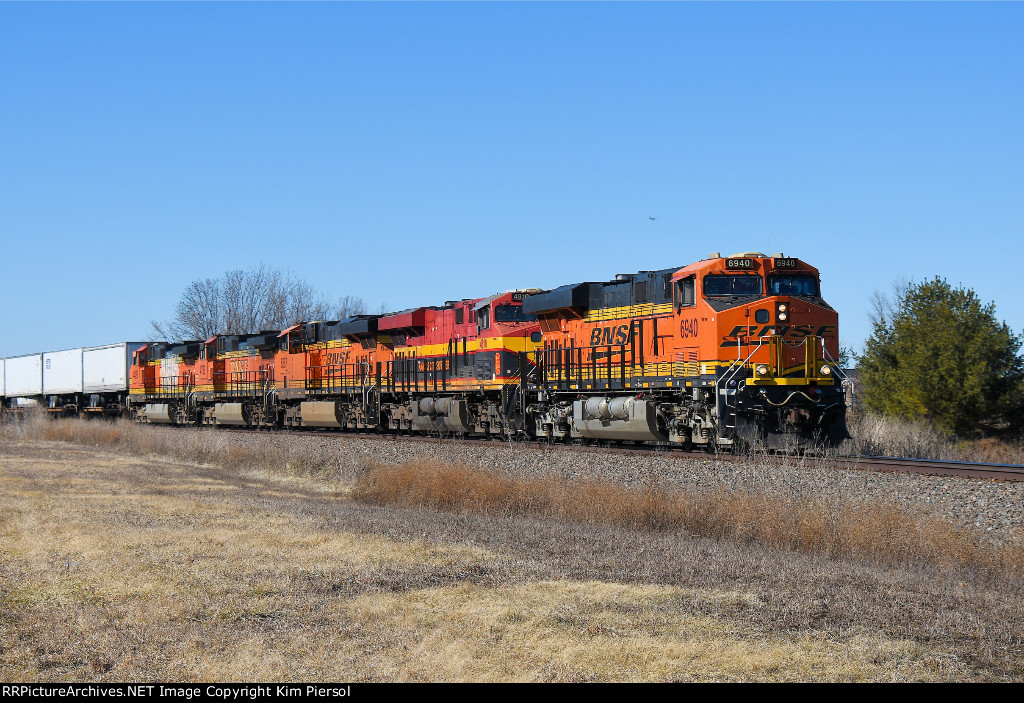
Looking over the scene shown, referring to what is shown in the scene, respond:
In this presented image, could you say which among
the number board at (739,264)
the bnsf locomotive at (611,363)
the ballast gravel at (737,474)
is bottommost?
the ballast gravel at (737,474)

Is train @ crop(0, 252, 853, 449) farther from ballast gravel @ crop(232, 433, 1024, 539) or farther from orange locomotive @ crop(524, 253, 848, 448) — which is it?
ballast gravel @ crop(232, 433, 1024, 539)

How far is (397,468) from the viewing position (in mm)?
17094

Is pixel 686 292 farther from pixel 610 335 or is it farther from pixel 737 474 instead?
pixel 737 474

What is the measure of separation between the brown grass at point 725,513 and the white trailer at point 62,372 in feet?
126

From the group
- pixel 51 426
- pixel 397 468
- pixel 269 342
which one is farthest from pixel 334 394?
pixel 397 468

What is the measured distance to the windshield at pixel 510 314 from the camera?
2469 cm

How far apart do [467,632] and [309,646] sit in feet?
3.56

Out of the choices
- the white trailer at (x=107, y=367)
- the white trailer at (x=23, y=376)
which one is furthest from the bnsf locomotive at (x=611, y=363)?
the white trailer at (x=23, y=376)

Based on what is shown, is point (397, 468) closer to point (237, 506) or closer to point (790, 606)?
point (237, 506)

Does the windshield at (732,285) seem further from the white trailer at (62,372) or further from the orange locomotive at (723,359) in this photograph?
the white trailer at (62,372)

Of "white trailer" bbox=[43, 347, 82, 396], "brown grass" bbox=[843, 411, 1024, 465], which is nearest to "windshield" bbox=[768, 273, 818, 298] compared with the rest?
"brown grass" bbox=[843, 411, 1024, 465]

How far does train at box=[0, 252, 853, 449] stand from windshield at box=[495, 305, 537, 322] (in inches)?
1.2

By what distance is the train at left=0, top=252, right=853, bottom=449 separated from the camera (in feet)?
59.0

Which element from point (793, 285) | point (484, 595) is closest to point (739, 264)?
point (793, 285)
